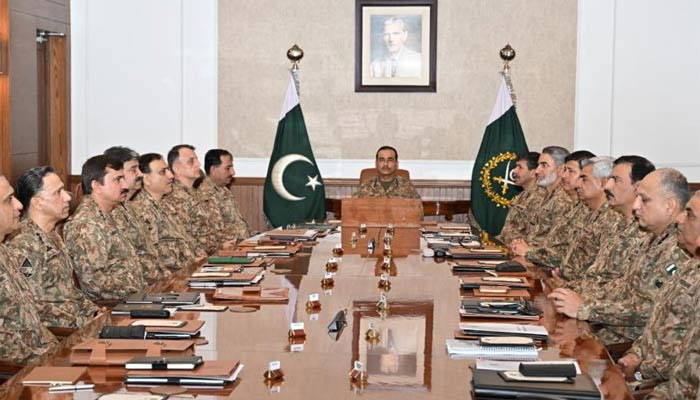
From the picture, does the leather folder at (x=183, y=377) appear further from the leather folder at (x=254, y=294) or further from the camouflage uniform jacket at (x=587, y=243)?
the camouflage uniform jacket at (x=587, y=243)

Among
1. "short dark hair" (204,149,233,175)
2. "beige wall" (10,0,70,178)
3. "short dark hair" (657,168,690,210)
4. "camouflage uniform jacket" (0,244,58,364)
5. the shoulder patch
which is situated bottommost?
"camouflage uniform jacket" (0,244,58,364)

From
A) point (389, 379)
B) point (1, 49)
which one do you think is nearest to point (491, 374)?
point (389, 379)

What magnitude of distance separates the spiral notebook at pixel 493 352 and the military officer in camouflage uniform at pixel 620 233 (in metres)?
1.74

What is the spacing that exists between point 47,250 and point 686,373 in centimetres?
263

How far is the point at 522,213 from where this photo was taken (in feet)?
24.2

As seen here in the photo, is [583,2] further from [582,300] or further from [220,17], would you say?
[582,300]

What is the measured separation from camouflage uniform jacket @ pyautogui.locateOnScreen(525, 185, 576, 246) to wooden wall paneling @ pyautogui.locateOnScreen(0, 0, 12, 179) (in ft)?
13.4

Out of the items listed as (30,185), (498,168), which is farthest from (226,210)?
(30,185)

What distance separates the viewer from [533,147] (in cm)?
942

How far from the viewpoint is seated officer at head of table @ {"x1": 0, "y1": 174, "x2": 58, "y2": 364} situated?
3590mm

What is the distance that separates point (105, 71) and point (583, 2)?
4557 millimetres

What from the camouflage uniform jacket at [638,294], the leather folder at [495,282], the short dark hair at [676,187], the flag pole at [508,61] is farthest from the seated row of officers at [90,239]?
the flag pole at [508,61]

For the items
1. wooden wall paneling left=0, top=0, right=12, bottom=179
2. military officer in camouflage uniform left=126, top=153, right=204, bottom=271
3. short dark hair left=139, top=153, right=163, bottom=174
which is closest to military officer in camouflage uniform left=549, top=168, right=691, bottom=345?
military officer in camouflage uniform left=126, top=153, right=204, bottom=271

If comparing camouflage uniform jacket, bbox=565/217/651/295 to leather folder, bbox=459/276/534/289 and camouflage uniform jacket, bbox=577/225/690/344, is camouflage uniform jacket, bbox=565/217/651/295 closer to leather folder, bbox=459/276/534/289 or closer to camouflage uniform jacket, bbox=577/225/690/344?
camouflage uniform jacket, bbox=577/225/690/344
